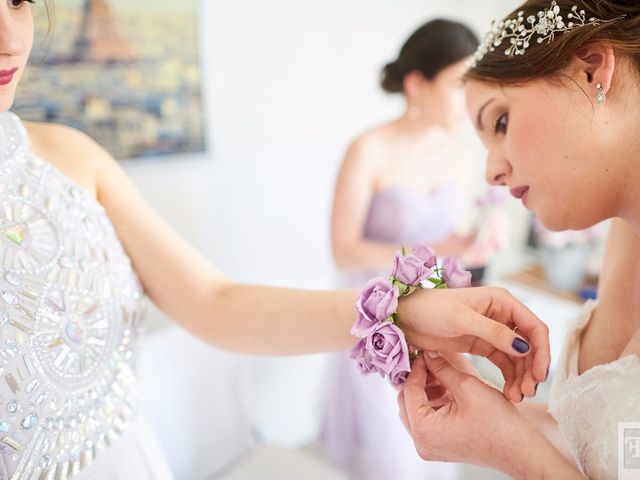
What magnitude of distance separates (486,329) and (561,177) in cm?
24

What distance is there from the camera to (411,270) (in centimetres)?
68

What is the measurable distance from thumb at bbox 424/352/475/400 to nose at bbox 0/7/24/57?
1.96 ft

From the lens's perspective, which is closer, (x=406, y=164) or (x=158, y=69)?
(x=158, y=69)

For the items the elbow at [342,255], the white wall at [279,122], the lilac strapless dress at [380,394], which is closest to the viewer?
the lilac strapless dress at [380,394]

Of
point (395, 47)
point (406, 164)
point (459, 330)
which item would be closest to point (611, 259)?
point (459, 330)

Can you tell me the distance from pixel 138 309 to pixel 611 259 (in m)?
0.73

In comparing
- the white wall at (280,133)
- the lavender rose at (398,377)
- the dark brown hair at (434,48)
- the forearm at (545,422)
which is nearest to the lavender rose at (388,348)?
→ the lavender rose at (398,377)

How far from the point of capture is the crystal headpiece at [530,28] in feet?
2.23

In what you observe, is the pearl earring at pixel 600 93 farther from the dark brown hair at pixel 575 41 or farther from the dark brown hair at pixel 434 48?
the dark brown hair at pixel 434 48

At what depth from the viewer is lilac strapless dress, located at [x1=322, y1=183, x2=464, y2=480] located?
139 centimetres

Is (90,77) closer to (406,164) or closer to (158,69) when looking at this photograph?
(158,69)

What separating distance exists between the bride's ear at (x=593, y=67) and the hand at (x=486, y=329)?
0.90 feet

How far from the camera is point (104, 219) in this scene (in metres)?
0.78

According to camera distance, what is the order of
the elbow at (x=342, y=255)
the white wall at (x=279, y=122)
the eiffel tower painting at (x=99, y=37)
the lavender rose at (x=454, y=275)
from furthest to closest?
1. the white wall at (x=279, y=122)
2. the elbow at (x=342, y=255)
3. the eiffel tower painting at (x=99, y=37)
4. the lavender rose at (x=454, y=275)
